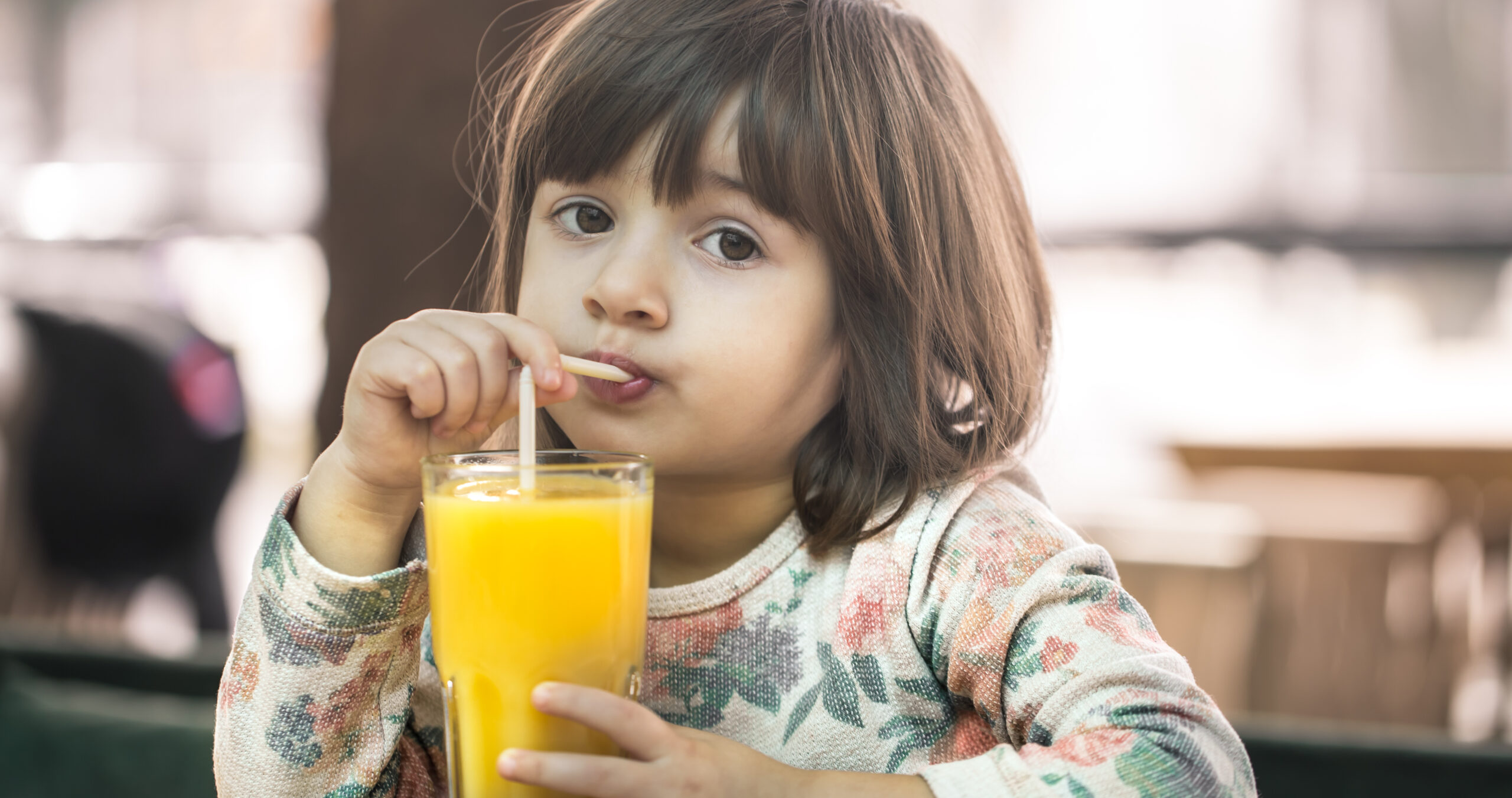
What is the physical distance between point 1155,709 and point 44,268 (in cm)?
622

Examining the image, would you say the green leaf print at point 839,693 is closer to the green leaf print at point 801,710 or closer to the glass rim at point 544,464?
the green leaf print at point 801,710

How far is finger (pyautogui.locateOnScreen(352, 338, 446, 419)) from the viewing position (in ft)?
2.52

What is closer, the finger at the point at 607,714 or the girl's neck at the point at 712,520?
the finger at the point at 607,714

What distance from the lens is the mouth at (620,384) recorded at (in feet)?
2.75

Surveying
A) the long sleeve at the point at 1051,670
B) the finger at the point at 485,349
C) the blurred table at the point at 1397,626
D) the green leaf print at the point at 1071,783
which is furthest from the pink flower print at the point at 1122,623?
the blurred table at the point at 1397,626

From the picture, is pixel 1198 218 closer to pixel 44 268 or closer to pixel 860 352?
pixel 860 352

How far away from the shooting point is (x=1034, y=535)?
85cm

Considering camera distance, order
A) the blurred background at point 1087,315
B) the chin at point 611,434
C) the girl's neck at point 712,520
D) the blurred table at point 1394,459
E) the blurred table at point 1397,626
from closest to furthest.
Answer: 1. the chin at point 611,434
2. the girl's neck at point 712,520
3. the blurred background at point 1087,315
4. the blurred table at point 1397,626
5. the blurred table at point 1394,459

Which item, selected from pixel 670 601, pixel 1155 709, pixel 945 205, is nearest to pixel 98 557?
pixel 670 601

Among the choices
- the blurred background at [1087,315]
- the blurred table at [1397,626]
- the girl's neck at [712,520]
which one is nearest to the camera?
the girl's neck at [712,520]

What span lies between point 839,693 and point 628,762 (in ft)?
0.92

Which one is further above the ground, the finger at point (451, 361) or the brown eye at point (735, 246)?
the brown eye at point (735, 246)

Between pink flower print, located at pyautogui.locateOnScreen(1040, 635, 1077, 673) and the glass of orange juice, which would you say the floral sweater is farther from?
the glass of orange juice

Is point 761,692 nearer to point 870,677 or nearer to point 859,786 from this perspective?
point 870,677
